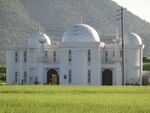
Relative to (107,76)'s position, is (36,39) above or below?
above

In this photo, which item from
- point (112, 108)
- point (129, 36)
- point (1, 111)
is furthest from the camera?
point (129, 36)

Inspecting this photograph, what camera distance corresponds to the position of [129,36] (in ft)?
254

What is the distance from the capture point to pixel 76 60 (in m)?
72.1

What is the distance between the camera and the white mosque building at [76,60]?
235 feet

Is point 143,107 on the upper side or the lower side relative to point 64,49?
lower

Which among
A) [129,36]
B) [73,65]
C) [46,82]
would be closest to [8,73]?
[46,82]

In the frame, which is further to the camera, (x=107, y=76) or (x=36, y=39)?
(x=36, y=39)

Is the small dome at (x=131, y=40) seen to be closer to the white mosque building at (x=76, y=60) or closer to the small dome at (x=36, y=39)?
the white mosque building at (x=76, y=60)

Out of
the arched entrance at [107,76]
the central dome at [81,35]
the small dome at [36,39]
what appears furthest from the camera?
the small dome at [36,39]

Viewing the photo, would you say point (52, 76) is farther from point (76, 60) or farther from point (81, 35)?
point (81, 35)

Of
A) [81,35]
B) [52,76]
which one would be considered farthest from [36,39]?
[81,35]

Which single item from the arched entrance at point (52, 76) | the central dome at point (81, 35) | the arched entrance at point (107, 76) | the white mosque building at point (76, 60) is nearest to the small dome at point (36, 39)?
the white mosque building at point (76, 60)

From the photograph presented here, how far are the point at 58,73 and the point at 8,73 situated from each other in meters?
8.97

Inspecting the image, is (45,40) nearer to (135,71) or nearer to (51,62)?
(51,62)
